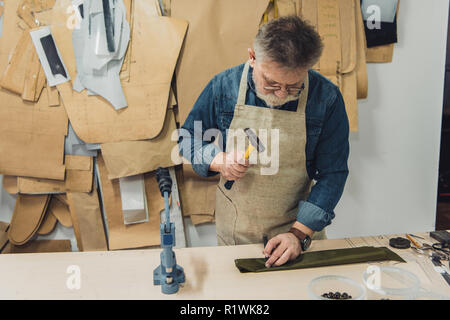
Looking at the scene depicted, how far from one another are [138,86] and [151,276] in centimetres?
109

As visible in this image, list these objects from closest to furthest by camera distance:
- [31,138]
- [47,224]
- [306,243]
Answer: [306,243], [31,138], [47,224]

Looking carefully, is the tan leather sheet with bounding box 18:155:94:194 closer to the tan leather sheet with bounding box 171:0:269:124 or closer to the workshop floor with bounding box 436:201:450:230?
the tan leather sheet with bounding box 171:0:269:124

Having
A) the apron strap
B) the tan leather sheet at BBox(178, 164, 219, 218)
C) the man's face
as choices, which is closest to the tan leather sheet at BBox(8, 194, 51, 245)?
the tan leather sheet at BBox(178, 164, 219, 218)

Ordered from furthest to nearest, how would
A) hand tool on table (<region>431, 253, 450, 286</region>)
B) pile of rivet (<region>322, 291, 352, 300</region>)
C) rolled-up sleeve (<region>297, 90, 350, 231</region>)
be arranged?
rolled-up sleeve (<region>297, 90, 350, 231</region>) → hand tool on table (<region>431, 253, 450, 286</region>) → pile of rivet (<region>322, 291, 352, 300</region>)

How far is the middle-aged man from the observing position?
1.17 m

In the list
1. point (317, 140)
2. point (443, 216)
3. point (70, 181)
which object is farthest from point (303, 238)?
point (443, 216)

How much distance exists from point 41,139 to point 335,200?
1.58 metres

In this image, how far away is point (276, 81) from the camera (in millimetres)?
1088

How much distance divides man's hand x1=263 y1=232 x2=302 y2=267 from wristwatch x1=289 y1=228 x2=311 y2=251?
27mm

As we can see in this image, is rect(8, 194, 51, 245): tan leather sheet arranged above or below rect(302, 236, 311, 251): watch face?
below

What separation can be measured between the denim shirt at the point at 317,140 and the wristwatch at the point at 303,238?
0.12 feet

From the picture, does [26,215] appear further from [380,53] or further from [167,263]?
[380,53]

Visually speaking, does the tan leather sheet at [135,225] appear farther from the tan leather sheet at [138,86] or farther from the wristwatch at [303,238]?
the wristwatch at [303,238]
